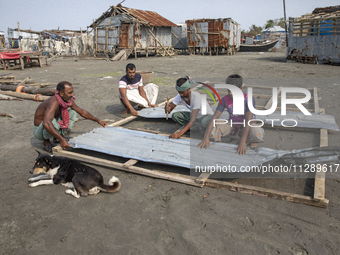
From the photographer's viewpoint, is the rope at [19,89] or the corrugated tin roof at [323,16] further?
the corrugated tin roof at [323,16]

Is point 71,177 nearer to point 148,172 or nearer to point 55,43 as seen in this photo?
point 148,172

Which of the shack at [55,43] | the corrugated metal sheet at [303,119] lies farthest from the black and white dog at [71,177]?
the shack at [55,43]

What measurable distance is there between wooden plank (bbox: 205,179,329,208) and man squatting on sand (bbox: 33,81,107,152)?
2.29m

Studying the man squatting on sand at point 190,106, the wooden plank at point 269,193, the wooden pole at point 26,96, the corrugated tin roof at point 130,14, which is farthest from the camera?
the corrugated tin roof at point 130,14

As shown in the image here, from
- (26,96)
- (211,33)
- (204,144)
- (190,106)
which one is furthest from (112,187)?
(211,33)

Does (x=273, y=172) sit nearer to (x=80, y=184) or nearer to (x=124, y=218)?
(x=124, y=218)

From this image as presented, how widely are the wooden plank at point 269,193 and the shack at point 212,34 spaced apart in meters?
21.0

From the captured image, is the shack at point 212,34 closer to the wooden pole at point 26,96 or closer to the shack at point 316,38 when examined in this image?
the shack at point 316,38

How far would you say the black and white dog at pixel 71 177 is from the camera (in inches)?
109

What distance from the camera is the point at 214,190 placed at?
284 centimetres

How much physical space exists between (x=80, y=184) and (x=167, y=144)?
1.37 m

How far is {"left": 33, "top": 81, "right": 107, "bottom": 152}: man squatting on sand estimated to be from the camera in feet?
11.8

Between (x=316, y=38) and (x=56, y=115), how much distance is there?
13678mm

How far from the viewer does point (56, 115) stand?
3988 mm
